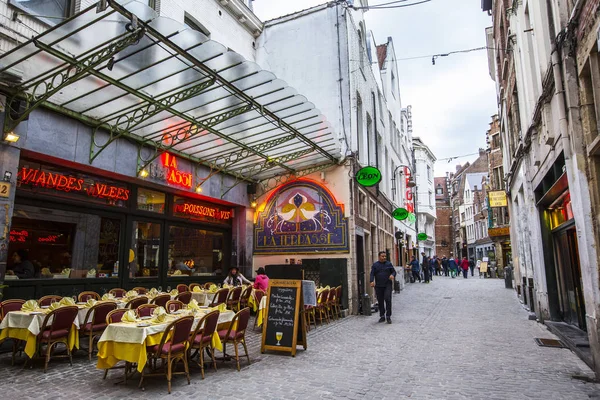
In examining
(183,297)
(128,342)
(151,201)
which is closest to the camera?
(128,342)

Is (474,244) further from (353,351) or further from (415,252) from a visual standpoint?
(353,351)

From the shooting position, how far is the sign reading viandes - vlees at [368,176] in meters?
12.9

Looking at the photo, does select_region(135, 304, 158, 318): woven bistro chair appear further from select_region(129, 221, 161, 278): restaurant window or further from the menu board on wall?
select_region(129, 221, 161, 278): restaurant window

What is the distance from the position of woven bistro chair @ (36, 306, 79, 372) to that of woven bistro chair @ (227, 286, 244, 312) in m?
4.46

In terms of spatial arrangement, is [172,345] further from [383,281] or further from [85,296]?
[383,281]

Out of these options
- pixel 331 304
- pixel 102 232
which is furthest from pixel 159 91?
pixel 331 304

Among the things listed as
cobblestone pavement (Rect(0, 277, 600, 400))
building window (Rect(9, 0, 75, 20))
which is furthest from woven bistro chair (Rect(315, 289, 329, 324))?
building window (Rect(9, 0, 75, 20))

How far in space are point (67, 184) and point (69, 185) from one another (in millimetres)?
55

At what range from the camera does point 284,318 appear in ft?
23.9

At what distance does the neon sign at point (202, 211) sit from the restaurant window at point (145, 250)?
38.9 inches

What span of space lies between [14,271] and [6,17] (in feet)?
15.9

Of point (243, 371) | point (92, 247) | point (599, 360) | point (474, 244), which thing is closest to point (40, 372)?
point (243, 371)

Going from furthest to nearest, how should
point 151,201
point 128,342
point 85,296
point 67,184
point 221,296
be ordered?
1. point 151,201
2. point 221,296
3. point 67,184
4. point 85,296
5. point 128,342

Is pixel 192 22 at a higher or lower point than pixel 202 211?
higher
